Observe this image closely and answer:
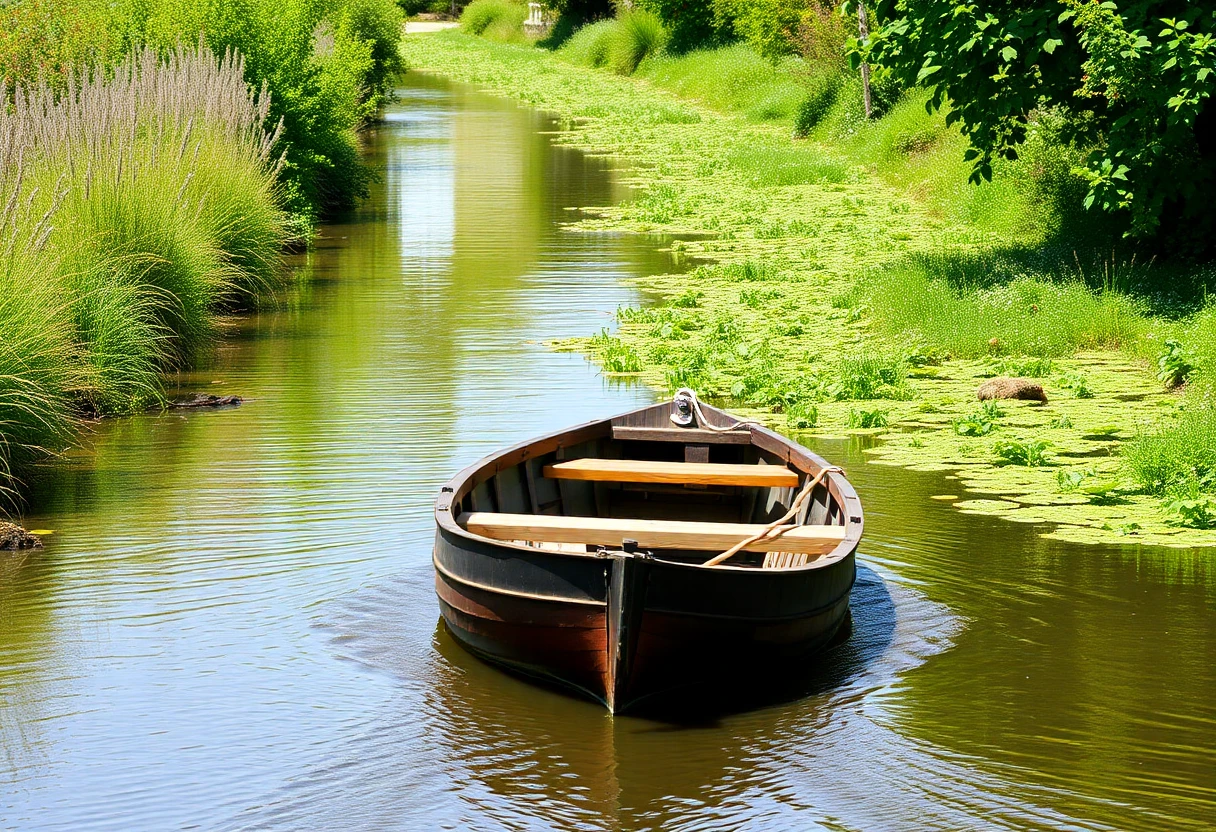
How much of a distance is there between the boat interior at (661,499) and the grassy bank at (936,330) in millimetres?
1546

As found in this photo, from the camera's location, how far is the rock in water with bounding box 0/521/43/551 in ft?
29.9

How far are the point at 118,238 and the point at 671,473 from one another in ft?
19.5

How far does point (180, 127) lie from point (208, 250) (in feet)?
6.26

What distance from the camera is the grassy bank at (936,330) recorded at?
10.0 m

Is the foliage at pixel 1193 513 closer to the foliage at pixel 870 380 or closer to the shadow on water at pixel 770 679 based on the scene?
the shadow on water at pixel 770 679

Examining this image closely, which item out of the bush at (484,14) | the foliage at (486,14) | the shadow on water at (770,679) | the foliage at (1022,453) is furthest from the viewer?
the bush at (484,14)

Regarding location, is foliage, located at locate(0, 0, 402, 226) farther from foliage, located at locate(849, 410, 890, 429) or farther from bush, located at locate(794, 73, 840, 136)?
bush, located at locate(794, 73, 840, 136)

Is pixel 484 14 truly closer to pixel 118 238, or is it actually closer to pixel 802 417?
pixel 118 238

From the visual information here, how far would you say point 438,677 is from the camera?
747cm

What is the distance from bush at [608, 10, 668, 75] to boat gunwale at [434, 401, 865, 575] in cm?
3971

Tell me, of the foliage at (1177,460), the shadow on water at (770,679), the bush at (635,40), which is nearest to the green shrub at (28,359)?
the shadow on water at (770,679)

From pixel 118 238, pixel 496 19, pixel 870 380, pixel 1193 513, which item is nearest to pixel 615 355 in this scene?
pixel 870 380

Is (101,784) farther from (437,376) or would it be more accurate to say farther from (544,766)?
(437,376)

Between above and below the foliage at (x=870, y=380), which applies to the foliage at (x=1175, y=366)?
above
